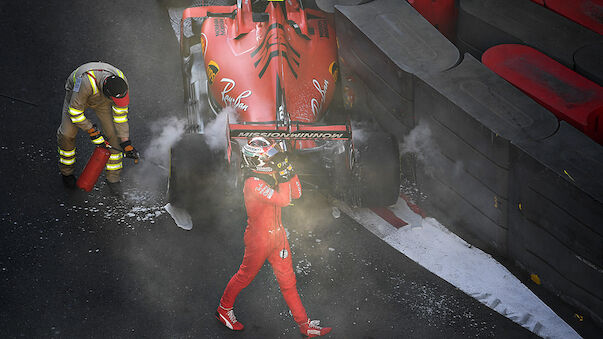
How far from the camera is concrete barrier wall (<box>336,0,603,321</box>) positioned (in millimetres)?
5598

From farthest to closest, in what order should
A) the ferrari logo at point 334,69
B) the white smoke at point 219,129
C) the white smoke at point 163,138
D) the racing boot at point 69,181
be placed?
the white smoke at point 163,138 → the ferrari logo at point 334,69 → the racing boot at point 69,181 → the white smoke at point 219,129

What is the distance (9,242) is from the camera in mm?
6727

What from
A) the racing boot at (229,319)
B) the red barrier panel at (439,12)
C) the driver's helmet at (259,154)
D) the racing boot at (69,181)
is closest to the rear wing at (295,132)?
the driver's helmet at (259,154)

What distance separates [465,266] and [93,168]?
3.96m

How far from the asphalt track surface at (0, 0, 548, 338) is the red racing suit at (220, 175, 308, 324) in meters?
0.45

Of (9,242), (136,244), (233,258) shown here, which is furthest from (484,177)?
(9,242)

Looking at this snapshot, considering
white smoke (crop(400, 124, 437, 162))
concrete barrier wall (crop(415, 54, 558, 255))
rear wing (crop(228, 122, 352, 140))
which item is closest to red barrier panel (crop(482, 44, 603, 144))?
concrete barrier wall (crop(415, 54, 558, 255))

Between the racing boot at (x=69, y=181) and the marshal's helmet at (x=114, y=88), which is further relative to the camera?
the racing boot at (x=69, y=181)

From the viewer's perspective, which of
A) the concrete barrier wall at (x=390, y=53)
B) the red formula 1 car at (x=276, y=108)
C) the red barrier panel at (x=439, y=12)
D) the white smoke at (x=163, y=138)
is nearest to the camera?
the red formula 1 car at (x=276, y=108)

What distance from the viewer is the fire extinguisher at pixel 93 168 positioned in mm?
7219

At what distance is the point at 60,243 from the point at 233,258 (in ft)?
5.66

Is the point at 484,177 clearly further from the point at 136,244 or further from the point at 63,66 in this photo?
the point at 63,66

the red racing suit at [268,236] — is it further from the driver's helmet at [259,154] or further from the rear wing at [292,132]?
the rear wing at [292,132]

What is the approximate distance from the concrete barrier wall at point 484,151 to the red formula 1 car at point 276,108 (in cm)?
49
